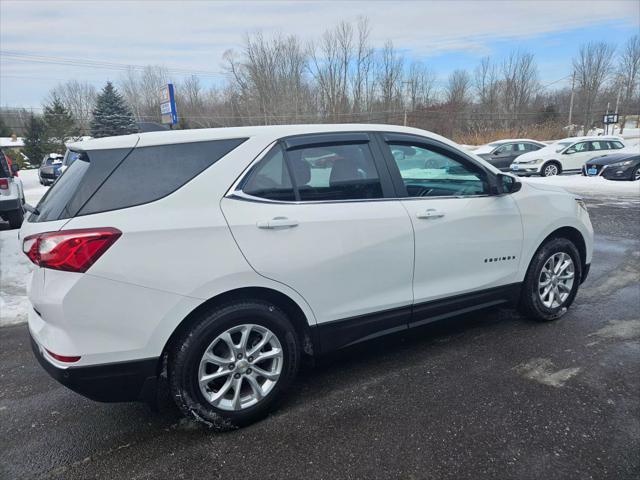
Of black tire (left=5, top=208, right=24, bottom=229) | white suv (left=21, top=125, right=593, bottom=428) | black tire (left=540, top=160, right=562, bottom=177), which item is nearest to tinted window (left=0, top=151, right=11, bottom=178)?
black tire (left=5, top=208, right=24, bottom=229)

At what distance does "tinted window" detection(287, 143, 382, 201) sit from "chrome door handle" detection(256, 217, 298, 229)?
0.68ft

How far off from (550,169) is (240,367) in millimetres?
18640

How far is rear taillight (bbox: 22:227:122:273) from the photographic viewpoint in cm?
221

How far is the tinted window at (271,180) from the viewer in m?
A: 2.67

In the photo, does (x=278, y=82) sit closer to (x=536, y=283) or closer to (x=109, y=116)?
(x=109, y=116)

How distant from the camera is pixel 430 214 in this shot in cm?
321

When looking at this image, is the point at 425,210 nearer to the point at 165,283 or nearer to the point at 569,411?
the point at 569,411

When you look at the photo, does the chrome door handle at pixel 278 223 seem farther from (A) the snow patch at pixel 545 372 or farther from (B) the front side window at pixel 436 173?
(A) the snow patch at pixel 545 372

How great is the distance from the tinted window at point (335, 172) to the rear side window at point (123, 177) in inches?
20.5

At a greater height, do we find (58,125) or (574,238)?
(58,125)

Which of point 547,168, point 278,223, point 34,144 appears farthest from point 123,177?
point 34,144

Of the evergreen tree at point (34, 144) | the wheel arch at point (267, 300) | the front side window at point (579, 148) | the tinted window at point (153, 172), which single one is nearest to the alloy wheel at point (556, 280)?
the wheel arch at point (267, 300)

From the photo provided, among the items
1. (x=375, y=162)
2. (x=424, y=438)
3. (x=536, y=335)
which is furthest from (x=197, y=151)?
(x=536, y=335)

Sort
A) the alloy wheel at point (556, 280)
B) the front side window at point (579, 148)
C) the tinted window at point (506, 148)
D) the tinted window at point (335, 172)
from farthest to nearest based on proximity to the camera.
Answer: the tinted window at point (506, 148) < the front side window at point (579, 148) < the alloy wheel at point (556, 280) < the tinted window at point (335, 172)
